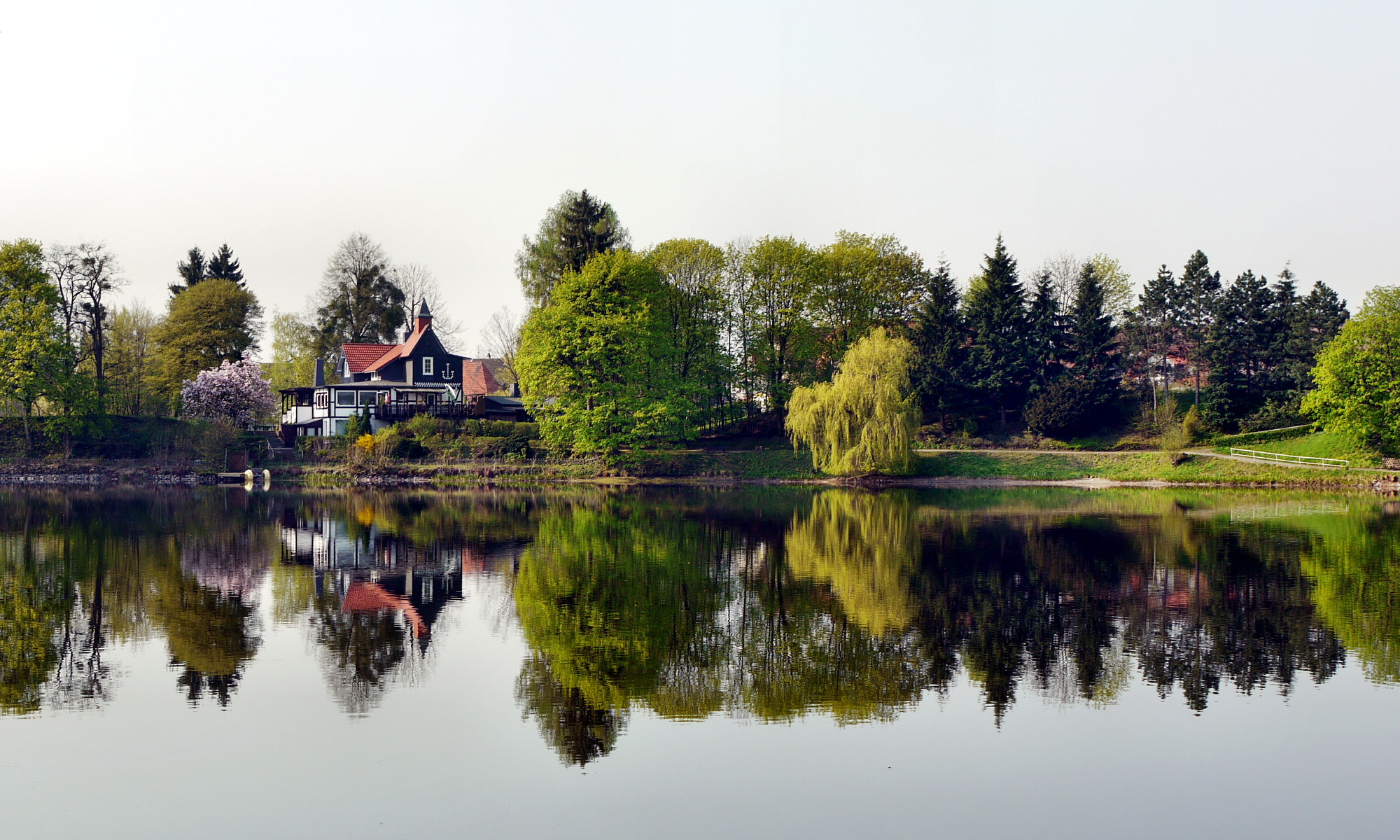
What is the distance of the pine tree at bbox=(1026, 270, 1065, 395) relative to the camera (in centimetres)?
6172

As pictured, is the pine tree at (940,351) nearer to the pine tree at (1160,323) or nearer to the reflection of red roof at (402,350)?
the pine tree at (1160,323)

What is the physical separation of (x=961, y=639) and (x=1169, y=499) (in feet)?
102

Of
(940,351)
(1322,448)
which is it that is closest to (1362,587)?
(1322,448)

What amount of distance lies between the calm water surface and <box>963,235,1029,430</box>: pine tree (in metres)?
35.5

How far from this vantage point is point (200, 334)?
7294cm

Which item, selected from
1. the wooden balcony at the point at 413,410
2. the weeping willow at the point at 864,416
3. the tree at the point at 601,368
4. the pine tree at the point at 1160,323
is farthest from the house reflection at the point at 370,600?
the pine tree at the point at 1160,323

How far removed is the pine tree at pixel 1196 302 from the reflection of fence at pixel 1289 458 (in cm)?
1262

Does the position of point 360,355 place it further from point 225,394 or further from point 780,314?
point 780,314

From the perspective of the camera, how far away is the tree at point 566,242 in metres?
60.9

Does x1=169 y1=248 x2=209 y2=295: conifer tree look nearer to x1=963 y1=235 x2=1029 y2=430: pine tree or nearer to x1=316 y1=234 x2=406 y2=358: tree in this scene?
x1=316 y1=234 x2=406 y2=358: tree

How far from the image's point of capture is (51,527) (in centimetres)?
3173

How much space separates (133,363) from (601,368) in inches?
1663

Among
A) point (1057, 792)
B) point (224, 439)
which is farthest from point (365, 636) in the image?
point (224, 439)

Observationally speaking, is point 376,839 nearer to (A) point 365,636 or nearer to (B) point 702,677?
(B) point 702,677
